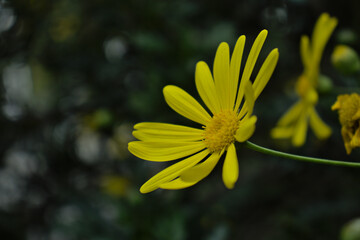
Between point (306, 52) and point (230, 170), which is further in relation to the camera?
point (306, 52)

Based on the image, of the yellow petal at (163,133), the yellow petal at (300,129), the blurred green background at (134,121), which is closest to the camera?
the yellow petal at (163,133)

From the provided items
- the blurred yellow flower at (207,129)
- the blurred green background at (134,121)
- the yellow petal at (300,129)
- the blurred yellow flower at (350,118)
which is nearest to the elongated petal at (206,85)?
the blurred yellow flower at (207,129)

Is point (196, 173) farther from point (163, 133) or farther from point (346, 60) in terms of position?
point (346, 60)

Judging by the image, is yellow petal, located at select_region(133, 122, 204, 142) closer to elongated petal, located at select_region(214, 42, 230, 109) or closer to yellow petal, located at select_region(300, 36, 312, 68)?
elongated petal, located at select_region(214, 42, 230, 109)

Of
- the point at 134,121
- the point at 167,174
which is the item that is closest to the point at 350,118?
the point at 167,174

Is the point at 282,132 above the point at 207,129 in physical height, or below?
below

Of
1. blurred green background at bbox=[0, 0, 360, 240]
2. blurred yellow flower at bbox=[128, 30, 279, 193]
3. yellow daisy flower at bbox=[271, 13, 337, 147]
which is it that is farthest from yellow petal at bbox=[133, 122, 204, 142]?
blurred green background at bbox=[0, 0, 360, 240]

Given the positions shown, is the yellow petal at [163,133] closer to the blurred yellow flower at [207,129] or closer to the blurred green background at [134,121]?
the blurred yellow flower at [207,129]
